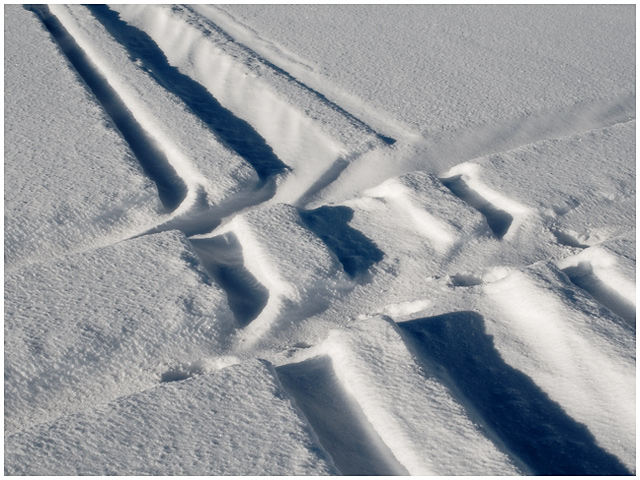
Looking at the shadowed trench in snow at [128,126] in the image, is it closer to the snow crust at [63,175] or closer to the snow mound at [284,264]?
the snow crust at [63,175]

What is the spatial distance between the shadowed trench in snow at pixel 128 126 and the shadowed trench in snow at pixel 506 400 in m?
0.55

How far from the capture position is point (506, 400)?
0.95 metres

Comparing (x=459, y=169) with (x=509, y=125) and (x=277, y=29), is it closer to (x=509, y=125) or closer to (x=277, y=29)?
(x=509, y=125)

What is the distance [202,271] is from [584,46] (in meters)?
1.33

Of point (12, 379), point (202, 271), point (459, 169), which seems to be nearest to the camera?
point (12, 379)

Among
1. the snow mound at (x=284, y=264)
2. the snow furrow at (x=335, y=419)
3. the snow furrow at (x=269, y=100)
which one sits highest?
the snow furrow at (x=269, y=100)

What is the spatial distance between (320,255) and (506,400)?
14.4 inches

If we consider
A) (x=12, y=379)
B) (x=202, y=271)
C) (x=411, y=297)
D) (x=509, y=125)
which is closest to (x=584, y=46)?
(x=509, y=125)

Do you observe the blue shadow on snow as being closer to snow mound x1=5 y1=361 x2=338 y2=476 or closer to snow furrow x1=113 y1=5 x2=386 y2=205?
snow furrow x1=113 y1=5 x2=386 y2=205

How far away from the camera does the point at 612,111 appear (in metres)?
1.67

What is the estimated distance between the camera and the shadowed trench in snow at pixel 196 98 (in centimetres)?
151

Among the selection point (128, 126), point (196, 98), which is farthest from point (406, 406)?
point (196, 98)

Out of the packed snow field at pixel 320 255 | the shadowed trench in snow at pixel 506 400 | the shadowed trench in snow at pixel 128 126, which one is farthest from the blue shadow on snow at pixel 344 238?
the shadowed trench in snow at pixel 128 126

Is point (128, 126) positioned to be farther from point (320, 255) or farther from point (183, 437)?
point (183, 437)
